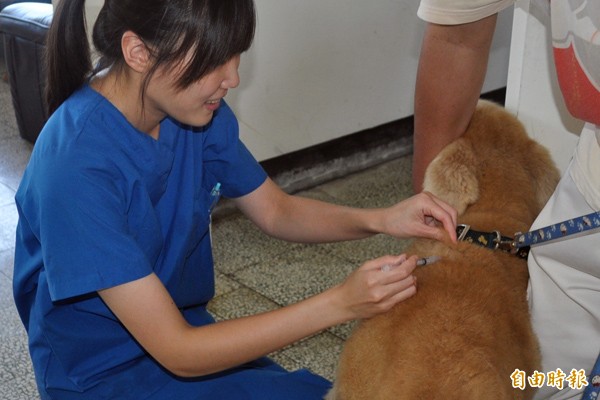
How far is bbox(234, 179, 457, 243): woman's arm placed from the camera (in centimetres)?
137

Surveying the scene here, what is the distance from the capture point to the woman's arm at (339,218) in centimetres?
137

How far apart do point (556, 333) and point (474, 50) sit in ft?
2.01

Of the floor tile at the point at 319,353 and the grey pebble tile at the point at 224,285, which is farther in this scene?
the grey pebble tile at the point at 224,285

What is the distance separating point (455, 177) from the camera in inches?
57.9

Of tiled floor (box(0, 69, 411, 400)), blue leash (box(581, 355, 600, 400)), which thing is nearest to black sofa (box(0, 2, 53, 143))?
tiled floor (box(0, 69, 411, 400))

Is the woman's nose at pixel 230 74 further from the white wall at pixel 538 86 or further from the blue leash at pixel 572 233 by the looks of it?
the white wall at pixel 538 86

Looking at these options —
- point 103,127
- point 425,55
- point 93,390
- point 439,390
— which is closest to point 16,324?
point 93,390

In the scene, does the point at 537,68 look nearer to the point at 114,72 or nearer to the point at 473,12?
the point at 473,12

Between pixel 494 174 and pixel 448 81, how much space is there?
0.85 feet

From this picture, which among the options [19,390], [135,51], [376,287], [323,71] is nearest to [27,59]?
[323,71]

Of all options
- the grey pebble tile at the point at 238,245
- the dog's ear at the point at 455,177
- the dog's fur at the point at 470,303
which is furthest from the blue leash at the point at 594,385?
the grey pebble tile at the point at 238,245

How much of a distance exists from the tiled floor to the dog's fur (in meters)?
0.70

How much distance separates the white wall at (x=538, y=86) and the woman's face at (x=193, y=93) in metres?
0.82

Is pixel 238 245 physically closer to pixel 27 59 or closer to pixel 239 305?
pixel 239 305
